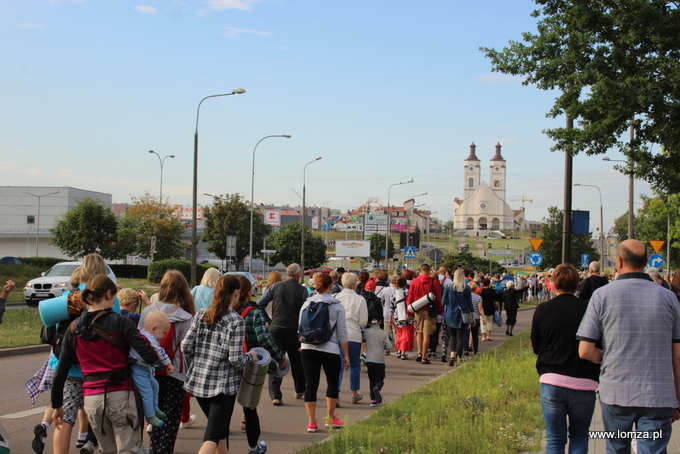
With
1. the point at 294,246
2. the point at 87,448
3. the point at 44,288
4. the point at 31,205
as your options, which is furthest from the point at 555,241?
the point at 31,205

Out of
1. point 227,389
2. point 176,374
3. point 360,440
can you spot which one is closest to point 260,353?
point 227,389

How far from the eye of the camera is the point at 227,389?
212 inches

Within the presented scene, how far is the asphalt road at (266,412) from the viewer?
7074mm

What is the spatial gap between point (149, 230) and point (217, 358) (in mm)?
46819

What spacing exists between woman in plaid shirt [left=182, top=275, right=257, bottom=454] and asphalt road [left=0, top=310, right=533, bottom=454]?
1522 millimetres

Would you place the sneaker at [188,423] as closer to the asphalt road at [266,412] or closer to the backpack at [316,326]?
the asphalt road at [266,412]

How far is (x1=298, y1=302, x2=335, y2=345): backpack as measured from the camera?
7.59m

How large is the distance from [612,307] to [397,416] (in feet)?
13.4

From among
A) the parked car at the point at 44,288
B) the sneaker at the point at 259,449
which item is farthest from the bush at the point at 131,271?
the sneaker at the point at 259,449

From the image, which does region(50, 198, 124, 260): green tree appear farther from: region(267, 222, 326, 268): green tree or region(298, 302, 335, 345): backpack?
region(298, 302, 335, 345): backpack

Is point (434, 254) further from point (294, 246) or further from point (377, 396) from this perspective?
point (294, 246)

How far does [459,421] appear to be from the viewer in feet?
23.6

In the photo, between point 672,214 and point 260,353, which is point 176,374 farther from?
point 672,214

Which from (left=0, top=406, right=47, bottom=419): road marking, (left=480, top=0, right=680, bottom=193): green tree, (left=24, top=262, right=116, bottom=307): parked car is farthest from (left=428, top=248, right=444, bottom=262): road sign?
(left=0, top=406, right=47, bottom=419): road marking
